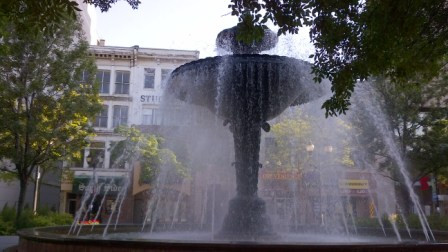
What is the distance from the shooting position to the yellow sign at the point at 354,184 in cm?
3603

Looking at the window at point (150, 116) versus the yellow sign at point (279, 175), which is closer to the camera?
the yellow sign at point (279, 175)

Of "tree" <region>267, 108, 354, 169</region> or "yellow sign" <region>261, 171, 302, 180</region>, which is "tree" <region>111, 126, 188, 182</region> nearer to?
"tree" <region>267, 108, 354, 169</region>

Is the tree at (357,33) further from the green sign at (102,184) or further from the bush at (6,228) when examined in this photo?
the green sign at (102,184)

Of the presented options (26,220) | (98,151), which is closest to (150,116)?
(98,151)

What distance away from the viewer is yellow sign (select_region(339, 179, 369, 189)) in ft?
118

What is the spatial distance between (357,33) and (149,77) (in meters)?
31.9

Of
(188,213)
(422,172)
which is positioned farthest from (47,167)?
(422,172)

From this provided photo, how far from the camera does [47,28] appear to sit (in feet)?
19.1

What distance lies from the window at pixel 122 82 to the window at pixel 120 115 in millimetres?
1360

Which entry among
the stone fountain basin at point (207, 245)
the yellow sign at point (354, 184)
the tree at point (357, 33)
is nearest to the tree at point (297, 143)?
the yellow sign at point (354, 184)

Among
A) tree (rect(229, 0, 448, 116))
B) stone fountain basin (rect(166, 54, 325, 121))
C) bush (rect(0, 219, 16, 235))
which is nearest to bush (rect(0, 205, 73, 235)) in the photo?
bush (rect(0, 219, 16, 235))

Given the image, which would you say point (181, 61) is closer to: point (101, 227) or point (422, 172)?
point (422, 172)

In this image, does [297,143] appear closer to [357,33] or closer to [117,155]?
[117,155]

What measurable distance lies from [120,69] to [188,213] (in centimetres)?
1279
